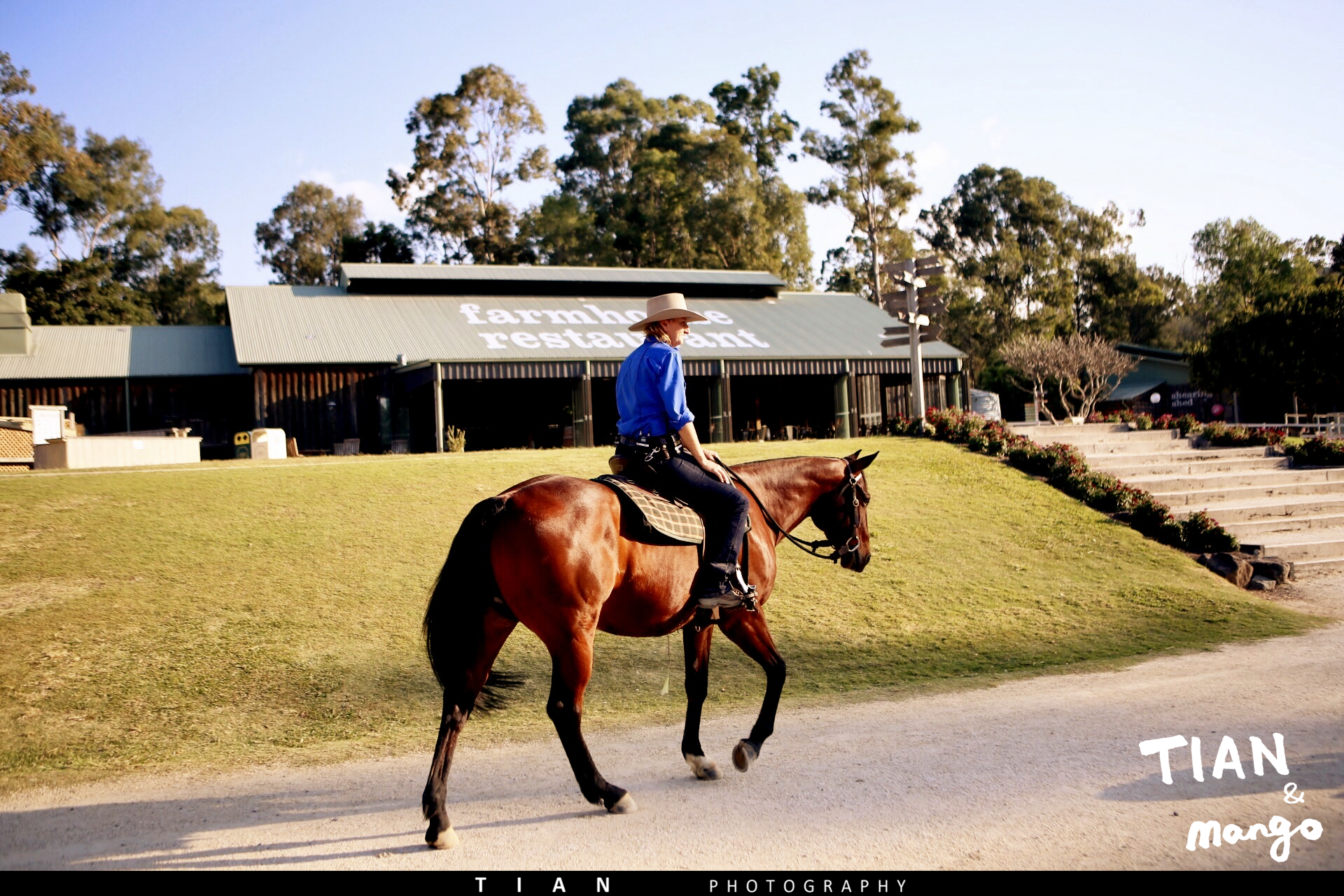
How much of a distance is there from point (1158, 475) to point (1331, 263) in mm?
46231

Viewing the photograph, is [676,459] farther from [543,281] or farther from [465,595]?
[543,281]

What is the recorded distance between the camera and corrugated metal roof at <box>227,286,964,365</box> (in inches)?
997

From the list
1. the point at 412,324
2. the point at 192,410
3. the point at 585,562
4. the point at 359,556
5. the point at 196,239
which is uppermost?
the point at 196,239

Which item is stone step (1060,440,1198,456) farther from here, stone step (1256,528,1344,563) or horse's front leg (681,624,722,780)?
horse's front leg (681,624,722,780)

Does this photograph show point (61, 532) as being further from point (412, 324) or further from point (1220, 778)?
point (412, 324)

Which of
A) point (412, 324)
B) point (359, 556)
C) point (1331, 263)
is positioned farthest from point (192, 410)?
point (1331, 263)

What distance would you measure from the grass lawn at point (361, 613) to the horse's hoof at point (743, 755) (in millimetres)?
1766

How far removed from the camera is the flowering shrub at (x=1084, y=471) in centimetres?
1299

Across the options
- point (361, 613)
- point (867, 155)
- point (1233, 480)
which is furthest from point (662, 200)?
point (361, 613)

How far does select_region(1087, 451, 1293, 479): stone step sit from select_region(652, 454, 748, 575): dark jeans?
490 inches

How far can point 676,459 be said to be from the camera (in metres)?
5.62

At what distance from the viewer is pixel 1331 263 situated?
51500 mm

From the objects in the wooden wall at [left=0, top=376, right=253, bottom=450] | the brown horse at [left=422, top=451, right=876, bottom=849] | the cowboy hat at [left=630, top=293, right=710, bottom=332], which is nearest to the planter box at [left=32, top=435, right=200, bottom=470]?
the wooden wall at [left=0, top=376, right=253, bottom=450]

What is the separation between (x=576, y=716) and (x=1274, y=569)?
10.8 metres
